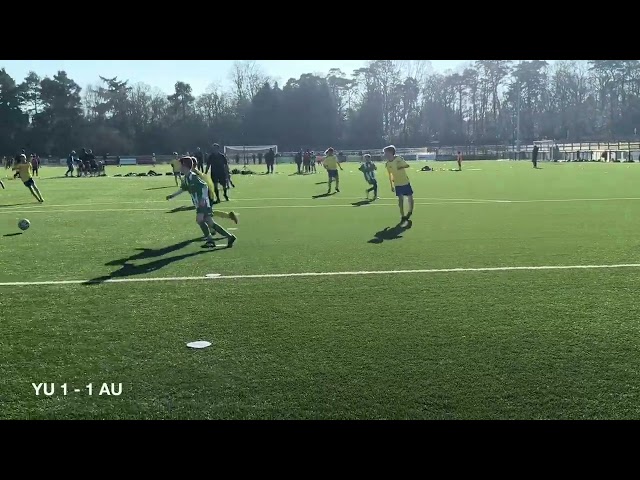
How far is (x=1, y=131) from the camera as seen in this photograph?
59406 millimetres

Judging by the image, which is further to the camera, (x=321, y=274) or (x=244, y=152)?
(x=244, y=152)

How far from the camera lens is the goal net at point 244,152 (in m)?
64.1

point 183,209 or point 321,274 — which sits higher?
point 183,209

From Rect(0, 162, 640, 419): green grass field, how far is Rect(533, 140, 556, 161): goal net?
52.5 meters

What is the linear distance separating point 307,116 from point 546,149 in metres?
25.5

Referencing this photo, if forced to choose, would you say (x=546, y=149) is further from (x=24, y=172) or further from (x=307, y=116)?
(x=24, y=172)

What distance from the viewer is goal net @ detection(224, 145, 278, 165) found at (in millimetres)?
64125

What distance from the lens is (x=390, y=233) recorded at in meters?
12.0

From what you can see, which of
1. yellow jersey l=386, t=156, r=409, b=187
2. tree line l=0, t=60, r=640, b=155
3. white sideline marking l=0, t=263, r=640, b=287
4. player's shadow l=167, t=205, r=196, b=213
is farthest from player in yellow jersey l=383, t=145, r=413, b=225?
tree line l=0, t=60, r=640, b=155

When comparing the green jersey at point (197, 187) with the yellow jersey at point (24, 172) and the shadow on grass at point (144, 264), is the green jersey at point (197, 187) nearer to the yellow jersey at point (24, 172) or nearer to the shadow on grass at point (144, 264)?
the shadow on grass at point (144, 264)

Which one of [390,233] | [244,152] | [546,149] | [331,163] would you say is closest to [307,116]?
[244,152]

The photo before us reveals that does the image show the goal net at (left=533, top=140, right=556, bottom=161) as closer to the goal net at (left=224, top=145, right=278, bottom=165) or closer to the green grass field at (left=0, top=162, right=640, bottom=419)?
the goal net at (left=224, top=145, right=278, bottom=165)

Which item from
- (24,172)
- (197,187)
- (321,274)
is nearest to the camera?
(321,274)

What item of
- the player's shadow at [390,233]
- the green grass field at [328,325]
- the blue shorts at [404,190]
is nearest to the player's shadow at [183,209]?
the green grass field at [328,325]
